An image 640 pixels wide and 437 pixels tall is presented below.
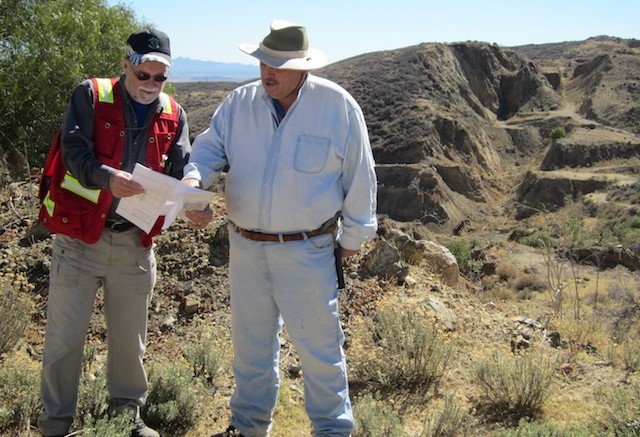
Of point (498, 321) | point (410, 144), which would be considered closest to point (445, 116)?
point (410, 144)

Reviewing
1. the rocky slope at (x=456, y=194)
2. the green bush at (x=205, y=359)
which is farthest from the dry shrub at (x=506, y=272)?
the green bush at (x=205, y=359)

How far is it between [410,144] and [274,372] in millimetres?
35832

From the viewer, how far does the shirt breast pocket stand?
2.88m

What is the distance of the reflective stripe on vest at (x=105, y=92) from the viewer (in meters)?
2.89

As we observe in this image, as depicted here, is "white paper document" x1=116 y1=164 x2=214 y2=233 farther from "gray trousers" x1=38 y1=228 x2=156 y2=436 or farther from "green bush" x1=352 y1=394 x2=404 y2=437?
"green bush" x1=352 y1=394 x2=404 y2=437

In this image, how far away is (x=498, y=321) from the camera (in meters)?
5.78

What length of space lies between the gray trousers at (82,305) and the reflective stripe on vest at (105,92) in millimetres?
584

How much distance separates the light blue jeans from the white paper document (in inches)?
14.8

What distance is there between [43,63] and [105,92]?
22.9 ft

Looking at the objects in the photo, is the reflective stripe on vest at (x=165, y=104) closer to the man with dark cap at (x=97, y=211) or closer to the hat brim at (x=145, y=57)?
the man with dark cap at (x=97, y=211)

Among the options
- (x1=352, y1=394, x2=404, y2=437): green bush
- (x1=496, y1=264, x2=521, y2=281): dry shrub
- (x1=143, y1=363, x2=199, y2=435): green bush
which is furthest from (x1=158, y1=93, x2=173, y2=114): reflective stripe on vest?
(x1=496, y1=264, x2=521, y2=281): dry shrub

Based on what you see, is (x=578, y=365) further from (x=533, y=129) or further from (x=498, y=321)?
(x=533, y=129)

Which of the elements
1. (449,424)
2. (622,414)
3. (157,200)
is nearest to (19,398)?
(157,200)

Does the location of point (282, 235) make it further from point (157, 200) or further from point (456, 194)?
point (456, 194)
